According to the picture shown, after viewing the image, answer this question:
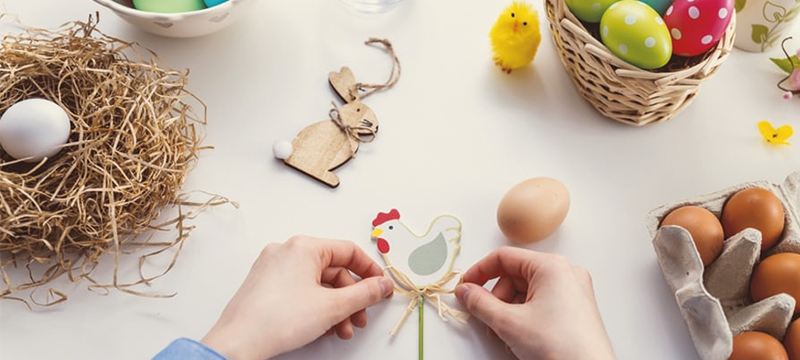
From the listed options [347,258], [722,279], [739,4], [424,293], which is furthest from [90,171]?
[739,4]

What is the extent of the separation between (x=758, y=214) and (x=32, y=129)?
90 centimetres

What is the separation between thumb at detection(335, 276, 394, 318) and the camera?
0.86 meters

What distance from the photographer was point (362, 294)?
2.88 feet

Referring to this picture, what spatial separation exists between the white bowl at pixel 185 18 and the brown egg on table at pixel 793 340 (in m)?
0.83

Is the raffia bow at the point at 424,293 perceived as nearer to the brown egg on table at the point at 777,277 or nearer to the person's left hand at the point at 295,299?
the person's left hand at the point at 295,299

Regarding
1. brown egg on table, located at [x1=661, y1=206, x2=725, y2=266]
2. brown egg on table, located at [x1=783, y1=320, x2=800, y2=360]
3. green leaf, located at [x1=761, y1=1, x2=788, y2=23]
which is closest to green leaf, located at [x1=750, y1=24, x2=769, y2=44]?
green leaf, located at [x1=761, y1=1, x2=788, y2=23]

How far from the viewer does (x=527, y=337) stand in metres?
0.83

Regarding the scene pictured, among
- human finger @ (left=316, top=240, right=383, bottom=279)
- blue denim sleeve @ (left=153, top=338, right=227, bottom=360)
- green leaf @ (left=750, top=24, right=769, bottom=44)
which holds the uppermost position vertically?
green leaf @ (left=750, top=24, right=769, bottom=44)

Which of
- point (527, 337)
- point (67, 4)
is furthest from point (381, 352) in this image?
point (67, 4)

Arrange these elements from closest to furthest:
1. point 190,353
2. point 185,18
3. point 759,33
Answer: point 190,353 < point 185,18 < point 759,33

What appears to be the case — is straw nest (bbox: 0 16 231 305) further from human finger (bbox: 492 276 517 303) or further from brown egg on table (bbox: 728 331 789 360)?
brown egg on table (bbox: 728 331 789 360)

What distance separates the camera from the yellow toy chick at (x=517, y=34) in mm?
→ 1075

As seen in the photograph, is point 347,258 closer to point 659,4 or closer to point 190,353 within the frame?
point 190,353

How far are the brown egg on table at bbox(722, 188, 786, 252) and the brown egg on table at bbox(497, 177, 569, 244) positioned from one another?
206 millimetres
